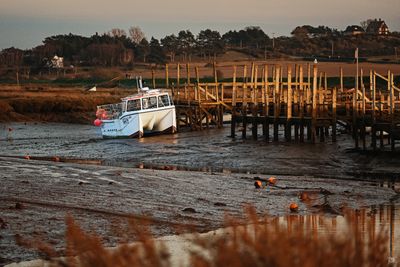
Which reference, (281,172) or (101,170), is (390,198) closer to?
(281,172)

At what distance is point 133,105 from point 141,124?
1.19 meters

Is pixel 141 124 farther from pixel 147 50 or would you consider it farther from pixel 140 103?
pixel 147 50

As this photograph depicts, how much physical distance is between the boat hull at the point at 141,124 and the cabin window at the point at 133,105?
1.11 ft

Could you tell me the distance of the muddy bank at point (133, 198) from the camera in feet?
45.3

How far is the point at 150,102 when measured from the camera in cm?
4269

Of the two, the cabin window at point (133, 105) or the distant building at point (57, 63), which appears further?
the distant building at point (57, 63)

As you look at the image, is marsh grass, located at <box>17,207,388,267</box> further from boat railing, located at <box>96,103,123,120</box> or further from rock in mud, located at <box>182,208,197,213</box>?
boat railing, located at <box>96,103,123,120</box>

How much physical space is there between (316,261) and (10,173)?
16.0 metres

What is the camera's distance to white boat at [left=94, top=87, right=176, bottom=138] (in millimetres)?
41844

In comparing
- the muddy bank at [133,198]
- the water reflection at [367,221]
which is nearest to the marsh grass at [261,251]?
the water reflection at [367,221]

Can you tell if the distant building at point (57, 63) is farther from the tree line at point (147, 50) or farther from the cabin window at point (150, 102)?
the cabin window at point (150, 102)

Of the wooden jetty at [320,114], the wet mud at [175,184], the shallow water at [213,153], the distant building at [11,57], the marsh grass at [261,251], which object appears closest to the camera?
the marsh grass at [261,251]

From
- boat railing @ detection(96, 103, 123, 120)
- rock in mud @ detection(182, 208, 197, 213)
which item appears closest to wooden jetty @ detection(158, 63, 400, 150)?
boat railing @ detection(96, 103, 123, 120)

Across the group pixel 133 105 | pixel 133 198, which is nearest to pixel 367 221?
pixel 133 198
